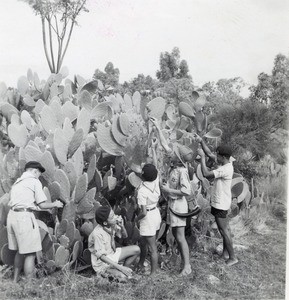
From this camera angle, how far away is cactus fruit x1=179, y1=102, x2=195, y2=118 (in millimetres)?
4680

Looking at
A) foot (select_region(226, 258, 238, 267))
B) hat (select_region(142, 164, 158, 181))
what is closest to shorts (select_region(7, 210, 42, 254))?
hat (select_region(142, 164, 158, 181))

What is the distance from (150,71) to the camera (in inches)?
212

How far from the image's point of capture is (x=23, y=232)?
129 inches

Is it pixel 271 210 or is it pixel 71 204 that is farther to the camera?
pixel 271 210

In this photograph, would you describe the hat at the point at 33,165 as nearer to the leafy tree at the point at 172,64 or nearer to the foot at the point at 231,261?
the foot at the point at 231,261

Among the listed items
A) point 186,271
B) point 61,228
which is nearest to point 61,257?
point 61,228

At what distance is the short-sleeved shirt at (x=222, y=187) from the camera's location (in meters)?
4.00

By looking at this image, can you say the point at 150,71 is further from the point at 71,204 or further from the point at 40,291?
the point at 40,291

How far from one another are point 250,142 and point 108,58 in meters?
1.98

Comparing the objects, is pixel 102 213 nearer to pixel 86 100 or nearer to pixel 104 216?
pixel 104 216

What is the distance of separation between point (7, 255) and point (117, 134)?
130cm

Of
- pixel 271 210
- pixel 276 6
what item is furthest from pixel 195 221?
pixel 276 6

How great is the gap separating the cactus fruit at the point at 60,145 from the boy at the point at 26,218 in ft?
0.82

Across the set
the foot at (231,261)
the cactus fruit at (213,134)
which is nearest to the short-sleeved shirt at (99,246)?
the foot at (231,261)
